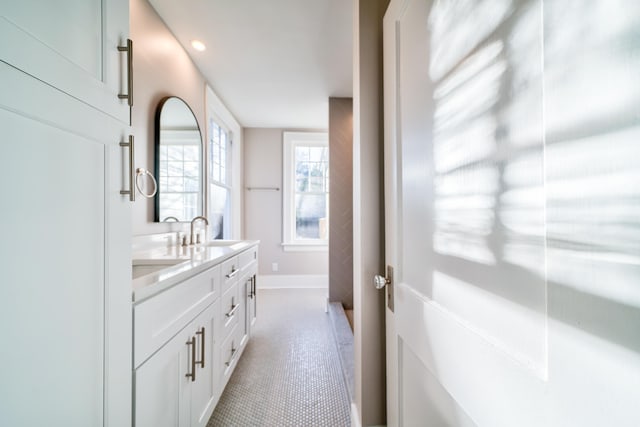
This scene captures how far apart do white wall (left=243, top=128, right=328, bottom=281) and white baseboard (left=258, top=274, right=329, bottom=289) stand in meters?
0.06

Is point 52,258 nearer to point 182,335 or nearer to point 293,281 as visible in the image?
point 182,335

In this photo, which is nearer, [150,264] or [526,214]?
[526,214]

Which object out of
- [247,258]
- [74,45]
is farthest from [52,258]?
[247,258]

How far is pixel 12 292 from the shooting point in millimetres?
491

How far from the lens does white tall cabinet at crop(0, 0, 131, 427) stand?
0.49 m

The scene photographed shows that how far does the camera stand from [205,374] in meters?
1.34

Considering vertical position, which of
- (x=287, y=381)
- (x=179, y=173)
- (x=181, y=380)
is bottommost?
(x=287, y=381)

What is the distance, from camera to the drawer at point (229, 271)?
5.24 ft

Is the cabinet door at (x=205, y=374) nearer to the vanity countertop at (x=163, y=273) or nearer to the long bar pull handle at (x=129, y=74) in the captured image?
the vanity countertop at (x=163, y=273)

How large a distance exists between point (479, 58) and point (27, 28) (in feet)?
2.83

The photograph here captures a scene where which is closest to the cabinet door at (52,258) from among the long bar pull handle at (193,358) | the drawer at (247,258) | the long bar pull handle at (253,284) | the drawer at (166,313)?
the drawer at (166,313)

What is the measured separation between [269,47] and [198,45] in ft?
1.91

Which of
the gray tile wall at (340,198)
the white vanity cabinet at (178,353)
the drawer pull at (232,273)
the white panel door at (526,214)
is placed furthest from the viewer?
the gray tile wall at (340,198)

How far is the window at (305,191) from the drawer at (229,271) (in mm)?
2369
